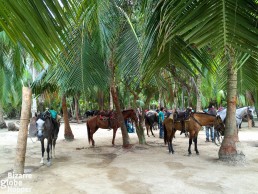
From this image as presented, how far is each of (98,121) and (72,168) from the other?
5.09 m

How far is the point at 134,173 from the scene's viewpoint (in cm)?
727

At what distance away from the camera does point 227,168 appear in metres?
7.78

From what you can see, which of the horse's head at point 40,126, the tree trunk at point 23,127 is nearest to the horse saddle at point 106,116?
the horse's head at point 40,126

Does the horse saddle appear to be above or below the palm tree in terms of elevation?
below

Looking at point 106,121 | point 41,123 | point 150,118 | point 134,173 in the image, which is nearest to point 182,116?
point 134,173

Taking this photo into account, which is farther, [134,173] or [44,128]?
[44,128]

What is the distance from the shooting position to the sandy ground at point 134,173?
19.7ft

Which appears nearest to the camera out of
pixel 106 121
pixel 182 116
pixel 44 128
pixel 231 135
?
pixel 44 128

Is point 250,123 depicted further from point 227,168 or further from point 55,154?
point 55,154

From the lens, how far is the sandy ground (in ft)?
19.7

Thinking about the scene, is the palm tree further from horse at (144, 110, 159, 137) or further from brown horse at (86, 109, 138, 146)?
horse at (144, 110, 159, 137)

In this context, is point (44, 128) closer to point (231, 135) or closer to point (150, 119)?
point (231, 135)

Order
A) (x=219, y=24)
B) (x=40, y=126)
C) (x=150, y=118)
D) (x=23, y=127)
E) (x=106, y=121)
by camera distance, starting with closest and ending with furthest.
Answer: (x=219, y=24), (x=23, y=127), (x=40, y=126), (x=106, y=121), (x=150, y=118)

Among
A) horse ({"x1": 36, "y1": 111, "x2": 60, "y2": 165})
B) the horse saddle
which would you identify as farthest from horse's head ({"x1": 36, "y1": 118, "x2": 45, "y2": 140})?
the horse saddle
